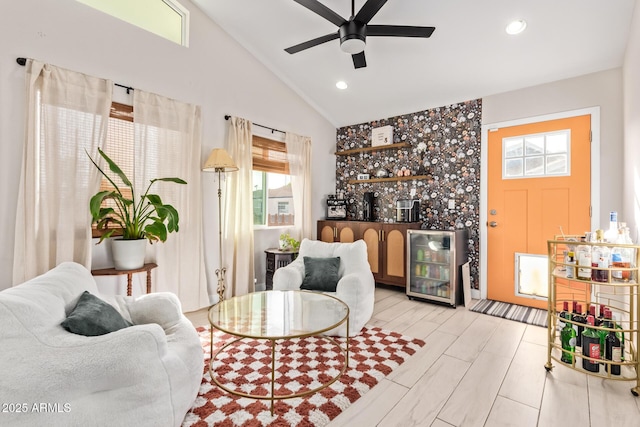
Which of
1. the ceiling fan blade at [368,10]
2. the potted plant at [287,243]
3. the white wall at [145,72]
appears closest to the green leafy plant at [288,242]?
the potted plant at [287,243]

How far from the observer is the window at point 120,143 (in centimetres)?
269

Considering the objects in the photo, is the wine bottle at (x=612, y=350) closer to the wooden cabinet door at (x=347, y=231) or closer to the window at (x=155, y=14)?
the wooden cabinet door at (x=347, y=231)

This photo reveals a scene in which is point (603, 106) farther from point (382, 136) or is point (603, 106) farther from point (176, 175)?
point (176, 175)

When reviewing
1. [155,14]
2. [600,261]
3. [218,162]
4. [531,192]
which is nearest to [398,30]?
[218,162]

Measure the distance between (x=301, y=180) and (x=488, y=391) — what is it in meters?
3.27

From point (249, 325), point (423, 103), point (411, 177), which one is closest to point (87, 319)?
point (249, 325)

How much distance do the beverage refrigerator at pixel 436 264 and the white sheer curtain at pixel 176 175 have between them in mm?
2520

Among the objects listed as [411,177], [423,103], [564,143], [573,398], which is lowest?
[573,398]

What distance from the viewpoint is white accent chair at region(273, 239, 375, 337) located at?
2619mm

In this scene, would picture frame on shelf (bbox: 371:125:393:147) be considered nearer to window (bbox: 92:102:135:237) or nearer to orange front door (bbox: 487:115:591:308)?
orange front door (bbox: 487:115:591:308)

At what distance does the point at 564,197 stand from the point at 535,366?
1924 millimetres

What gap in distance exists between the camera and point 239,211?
360 centimetres

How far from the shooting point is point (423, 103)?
3.99 m

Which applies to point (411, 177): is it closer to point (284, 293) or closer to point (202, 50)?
point (284, 293)
